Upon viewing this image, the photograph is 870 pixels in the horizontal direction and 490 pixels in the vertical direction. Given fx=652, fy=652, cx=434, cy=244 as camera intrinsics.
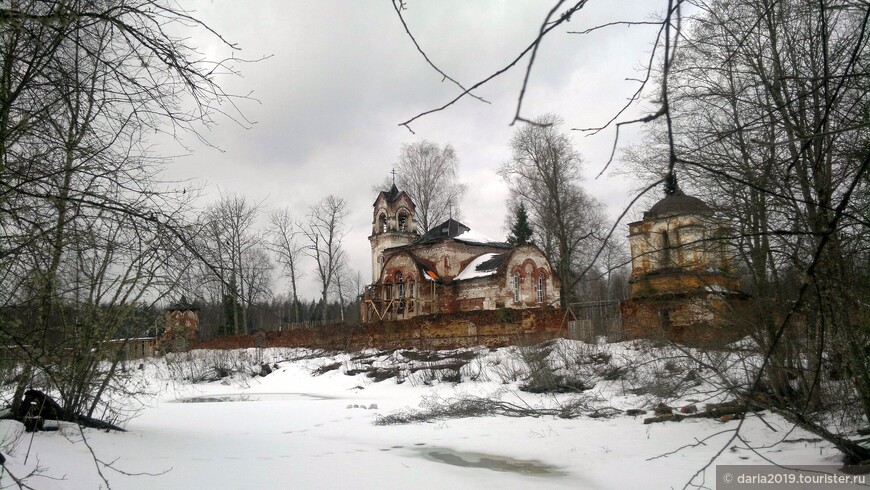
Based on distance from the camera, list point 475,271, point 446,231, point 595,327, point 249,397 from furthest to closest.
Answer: point 446,231
point 475,271
point 595,327
point 249,397

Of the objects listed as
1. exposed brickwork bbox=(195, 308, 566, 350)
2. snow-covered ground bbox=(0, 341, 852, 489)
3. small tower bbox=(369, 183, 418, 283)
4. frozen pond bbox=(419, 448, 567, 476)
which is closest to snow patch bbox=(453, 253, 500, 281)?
small tower bbox=(369, 183, 418, 283)

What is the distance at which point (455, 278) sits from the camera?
33594mm

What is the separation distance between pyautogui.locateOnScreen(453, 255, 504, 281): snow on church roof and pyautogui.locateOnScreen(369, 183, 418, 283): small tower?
6.15 meters

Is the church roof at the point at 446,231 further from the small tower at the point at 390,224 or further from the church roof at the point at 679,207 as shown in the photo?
the church roof at the point at 679,207

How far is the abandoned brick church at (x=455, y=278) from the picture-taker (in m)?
31.8

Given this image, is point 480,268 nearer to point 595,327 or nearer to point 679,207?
point 595,327

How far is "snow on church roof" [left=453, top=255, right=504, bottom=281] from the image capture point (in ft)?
106

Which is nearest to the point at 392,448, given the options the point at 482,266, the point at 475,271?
the point at 475,271

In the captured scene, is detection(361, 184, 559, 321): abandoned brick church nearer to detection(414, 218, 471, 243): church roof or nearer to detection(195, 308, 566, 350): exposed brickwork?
detection(414, 218, 471, 243): church roof

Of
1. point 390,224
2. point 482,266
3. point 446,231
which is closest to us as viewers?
point 482,266

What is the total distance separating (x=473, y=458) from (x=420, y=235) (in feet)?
104

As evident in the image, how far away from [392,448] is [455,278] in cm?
2383

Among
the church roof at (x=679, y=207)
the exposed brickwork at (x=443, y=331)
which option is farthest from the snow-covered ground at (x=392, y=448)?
the exposed brickwork at (x=443, y=331)

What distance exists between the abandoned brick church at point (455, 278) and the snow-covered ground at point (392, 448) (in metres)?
14.8
